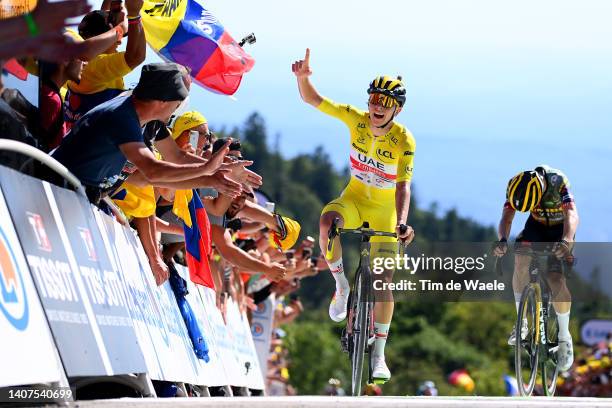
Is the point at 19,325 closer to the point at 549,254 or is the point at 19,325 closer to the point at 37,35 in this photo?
the point at 37,35

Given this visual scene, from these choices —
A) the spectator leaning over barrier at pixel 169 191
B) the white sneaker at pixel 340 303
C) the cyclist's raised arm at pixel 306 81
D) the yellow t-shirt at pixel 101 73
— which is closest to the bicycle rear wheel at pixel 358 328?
the white sneaker at pixel 340 303

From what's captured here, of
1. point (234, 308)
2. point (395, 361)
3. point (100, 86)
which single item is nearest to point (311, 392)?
point (395, 361)

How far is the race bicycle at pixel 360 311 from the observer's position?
12.7m

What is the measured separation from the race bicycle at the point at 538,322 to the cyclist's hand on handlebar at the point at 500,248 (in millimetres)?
180

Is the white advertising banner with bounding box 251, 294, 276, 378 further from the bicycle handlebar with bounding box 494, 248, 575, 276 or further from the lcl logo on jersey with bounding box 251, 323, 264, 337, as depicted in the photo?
the bicycle handlebar with bounding box 494, 248, 575, 276

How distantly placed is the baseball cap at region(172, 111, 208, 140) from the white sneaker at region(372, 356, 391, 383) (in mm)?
2767

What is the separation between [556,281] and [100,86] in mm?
5666

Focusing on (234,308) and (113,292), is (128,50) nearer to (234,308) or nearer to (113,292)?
(113,292)

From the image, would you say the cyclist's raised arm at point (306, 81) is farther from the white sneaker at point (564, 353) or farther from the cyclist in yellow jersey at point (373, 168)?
the white sneaker at point (564, 353)

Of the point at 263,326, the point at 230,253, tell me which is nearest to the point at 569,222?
the point at 230,253

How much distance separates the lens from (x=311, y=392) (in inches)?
2982

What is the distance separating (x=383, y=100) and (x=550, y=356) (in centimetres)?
323

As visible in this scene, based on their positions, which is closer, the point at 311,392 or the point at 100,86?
the point at 100,86

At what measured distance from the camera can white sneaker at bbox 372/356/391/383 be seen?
12742mm
